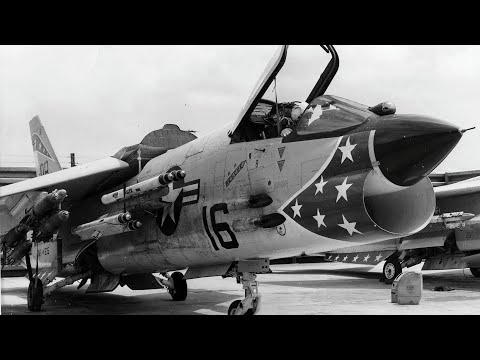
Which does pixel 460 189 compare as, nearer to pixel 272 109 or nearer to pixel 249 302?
pixel 272 109

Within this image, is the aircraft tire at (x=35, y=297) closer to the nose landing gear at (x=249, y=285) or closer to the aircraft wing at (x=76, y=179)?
the aircraft wing at (x=76, y=179)

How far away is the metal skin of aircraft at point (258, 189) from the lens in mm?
4781

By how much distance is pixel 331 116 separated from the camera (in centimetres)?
527

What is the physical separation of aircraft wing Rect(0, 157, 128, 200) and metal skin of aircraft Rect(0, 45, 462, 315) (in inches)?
1.2

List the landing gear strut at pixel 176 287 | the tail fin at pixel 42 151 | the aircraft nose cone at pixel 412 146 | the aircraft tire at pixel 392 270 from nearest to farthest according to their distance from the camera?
the aircraft nose cone at pixel 412 146, the landing gear strut at pixel 176 287, the tail fin at pixel 42 151, the aircraft tire at pixel 392 270

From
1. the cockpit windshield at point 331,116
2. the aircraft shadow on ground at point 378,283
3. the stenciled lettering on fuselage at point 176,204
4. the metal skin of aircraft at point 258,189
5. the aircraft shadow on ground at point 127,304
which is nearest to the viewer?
the metal skin of aircraft at point 258,189

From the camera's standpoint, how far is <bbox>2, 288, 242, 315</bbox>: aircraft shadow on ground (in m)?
8.94

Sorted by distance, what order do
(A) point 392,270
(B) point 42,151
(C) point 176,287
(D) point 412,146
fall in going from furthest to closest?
(A) point 392,270 < (B) point 42,151 < (C) point 176,287 < (D) point 412,146

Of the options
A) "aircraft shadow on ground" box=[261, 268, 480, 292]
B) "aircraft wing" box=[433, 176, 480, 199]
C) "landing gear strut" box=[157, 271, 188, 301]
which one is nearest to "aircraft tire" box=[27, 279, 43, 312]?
"landing gear strut" box=[157, 271, 188, 301]

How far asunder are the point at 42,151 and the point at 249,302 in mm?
7445

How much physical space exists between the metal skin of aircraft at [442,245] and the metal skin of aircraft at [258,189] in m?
6.80

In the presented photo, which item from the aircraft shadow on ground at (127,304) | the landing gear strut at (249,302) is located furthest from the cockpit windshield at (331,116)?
the aircraft shadow on ground at (127,304)

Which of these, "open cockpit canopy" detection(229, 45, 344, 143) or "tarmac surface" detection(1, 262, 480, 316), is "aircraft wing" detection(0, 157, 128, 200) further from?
"open cockpit canopy" detection(229, 45, 344, 143)

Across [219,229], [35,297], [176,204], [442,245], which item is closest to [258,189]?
[219,229]
